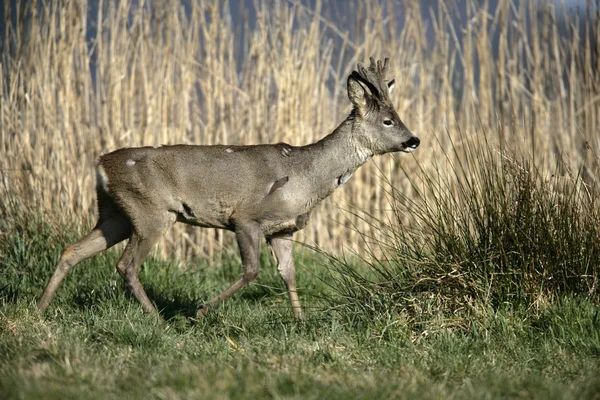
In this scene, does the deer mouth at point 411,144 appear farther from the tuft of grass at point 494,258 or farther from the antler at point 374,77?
the tuft of grass at point 494,258

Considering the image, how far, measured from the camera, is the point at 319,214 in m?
8.46

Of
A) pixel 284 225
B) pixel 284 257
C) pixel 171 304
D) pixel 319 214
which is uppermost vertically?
pixel 284 225

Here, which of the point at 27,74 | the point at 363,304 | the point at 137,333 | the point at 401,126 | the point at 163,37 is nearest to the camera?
the point at 137,333

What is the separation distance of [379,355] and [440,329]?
0.62 m

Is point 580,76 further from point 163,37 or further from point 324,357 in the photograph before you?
point 324,357

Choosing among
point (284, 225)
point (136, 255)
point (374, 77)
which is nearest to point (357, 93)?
point (374, 77)

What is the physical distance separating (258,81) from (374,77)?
2.46 meters

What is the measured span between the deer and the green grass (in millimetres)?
293

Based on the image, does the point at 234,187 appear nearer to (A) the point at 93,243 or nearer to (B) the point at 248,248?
(B) the point at 248,248

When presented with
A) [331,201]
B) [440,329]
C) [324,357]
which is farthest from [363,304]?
[331,201]

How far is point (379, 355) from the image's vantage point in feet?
14.6

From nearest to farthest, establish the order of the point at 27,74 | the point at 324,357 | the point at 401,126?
the point at 324,357 → the point at 401,126 → the point at 27,74

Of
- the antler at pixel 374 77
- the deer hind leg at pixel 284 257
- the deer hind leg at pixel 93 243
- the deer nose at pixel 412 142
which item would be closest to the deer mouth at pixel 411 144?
the deer nose at pixel 412 142

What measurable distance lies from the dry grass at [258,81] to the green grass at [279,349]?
1849mm
